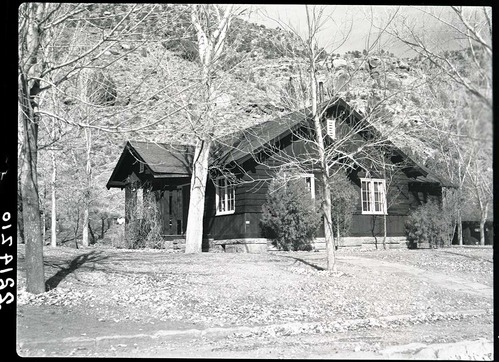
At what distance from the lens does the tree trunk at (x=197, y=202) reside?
20.2 m

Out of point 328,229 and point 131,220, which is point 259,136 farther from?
point 328,229

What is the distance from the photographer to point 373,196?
24.9 meters

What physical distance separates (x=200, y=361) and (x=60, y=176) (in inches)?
1117

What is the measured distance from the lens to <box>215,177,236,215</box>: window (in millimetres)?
22734

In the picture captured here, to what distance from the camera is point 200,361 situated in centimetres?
707

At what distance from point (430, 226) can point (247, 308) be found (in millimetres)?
15561

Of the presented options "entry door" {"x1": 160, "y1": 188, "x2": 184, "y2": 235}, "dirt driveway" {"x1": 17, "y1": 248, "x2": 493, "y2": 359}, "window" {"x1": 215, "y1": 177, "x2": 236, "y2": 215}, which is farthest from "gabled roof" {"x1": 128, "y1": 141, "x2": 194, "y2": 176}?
"dirt driveway" {"x1": 17, "y1": 248, "x2": 493, "y2": 359}

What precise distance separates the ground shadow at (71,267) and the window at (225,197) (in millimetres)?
7042

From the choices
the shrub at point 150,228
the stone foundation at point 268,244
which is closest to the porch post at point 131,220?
the shrub at point 150,228

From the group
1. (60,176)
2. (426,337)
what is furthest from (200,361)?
(60,176)

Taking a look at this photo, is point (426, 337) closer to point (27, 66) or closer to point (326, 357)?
point (326, 357)
